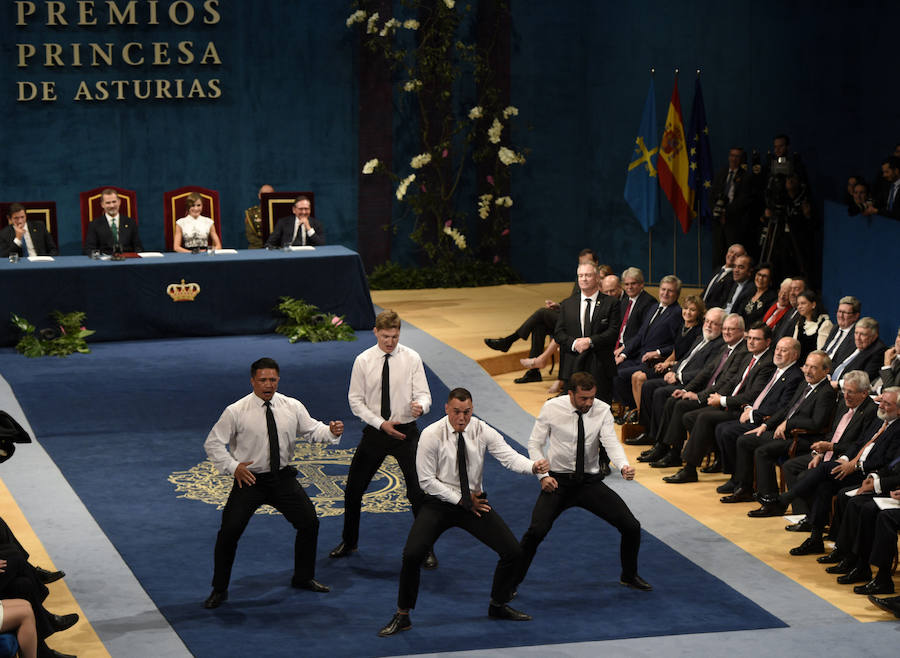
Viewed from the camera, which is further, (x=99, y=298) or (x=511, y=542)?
(x=99, y=298)

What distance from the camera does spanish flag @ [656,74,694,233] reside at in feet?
51.9

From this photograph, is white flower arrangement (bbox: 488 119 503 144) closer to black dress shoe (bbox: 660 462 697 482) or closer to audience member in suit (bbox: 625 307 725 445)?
audience member in suit (bbox: 625 307 725 445)

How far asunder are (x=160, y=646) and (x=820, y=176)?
11209mm

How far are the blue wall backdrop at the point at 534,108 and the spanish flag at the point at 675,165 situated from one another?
380mm

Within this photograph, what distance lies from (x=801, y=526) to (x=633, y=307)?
11.3 feet

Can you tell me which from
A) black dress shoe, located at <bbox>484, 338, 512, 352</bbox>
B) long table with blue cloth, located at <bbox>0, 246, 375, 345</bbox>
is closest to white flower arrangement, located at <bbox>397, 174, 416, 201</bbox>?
long table with blue cloth, located at <bbox>0, 246, 375, 345</bbox>

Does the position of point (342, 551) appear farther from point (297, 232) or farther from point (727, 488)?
point (297, 232)

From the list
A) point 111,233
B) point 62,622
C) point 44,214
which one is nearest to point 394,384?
point 62,622

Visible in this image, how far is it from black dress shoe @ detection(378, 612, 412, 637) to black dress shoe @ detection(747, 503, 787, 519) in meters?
2.92

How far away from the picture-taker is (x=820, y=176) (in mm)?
15750

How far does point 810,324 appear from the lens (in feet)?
34.4

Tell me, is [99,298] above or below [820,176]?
below

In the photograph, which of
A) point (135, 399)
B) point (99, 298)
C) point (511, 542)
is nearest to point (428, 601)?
point (511, 542)

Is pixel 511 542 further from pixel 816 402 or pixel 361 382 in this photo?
pixel 816 402
